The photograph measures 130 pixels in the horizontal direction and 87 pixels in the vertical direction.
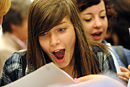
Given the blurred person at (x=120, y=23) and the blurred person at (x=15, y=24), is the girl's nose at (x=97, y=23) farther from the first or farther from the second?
the blurred person at (x=120, y=23)

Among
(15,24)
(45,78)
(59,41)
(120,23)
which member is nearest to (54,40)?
(59,41)

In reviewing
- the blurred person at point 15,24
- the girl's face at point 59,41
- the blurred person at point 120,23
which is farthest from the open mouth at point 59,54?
the blurred person at point 120,23

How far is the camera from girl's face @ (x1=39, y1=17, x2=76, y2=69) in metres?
0.99

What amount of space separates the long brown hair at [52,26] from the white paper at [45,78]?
39 cm

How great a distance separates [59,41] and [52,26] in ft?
0.25

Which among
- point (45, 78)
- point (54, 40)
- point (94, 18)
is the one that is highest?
point (94, 18)

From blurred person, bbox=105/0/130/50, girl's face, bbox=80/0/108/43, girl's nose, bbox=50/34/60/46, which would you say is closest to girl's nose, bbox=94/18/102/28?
girl's face, bbox=80/0/108/43

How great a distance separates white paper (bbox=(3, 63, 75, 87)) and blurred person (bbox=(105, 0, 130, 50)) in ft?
5.22

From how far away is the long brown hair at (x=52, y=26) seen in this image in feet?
3.32

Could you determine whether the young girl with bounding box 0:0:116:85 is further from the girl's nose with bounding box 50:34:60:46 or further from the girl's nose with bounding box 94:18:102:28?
the girl's nose with bounding box 94:18:102:28

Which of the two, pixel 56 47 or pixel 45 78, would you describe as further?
pixel 56 47

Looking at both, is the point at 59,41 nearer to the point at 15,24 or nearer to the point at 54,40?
the point at 54,40

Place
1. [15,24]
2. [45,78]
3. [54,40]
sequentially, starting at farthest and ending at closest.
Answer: [15,24]
[54,40]
[45,78]

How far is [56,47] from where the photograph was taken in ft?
3.21
